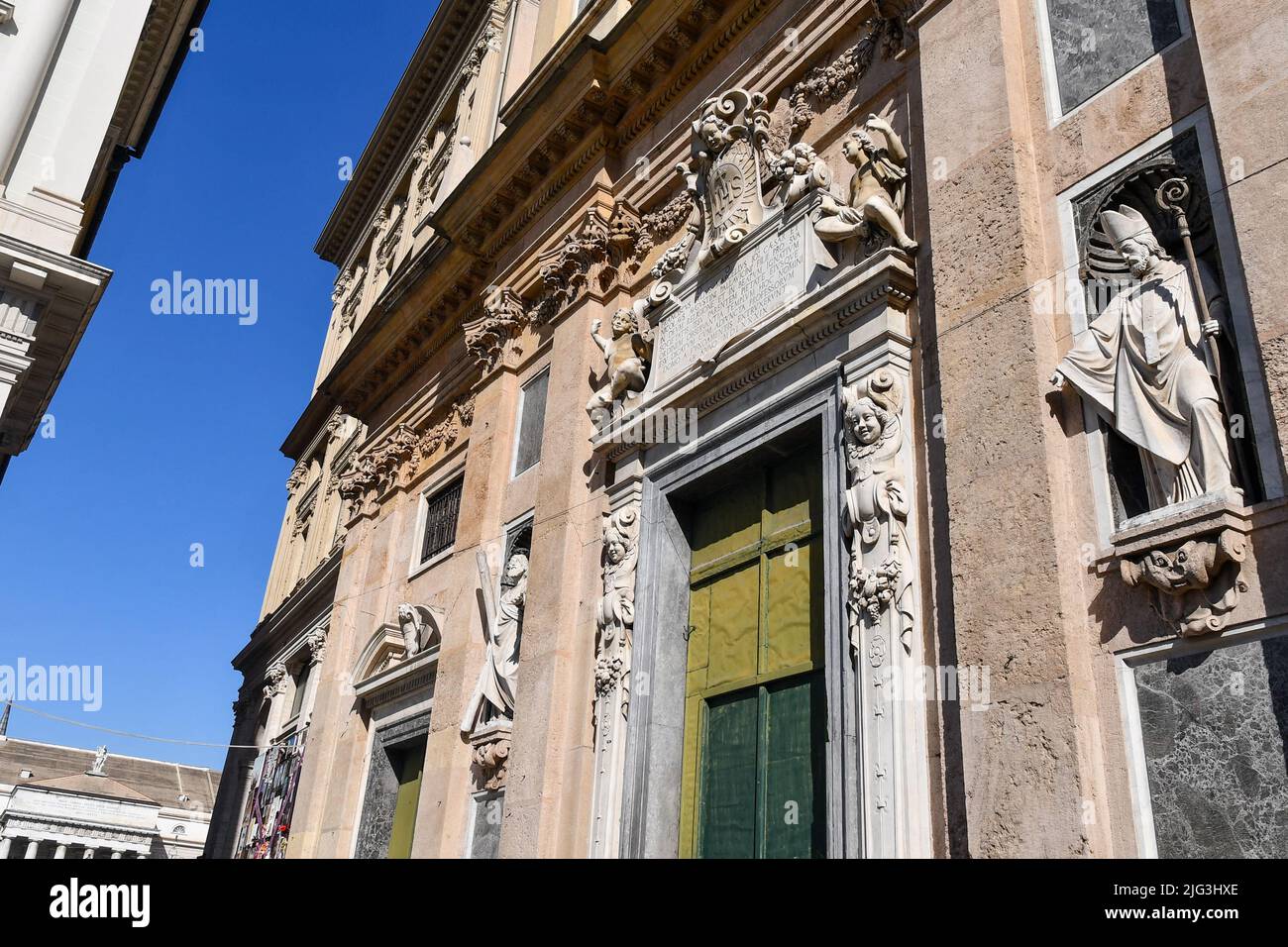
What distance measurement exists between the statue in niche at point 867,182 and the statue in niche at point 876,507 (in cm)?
132

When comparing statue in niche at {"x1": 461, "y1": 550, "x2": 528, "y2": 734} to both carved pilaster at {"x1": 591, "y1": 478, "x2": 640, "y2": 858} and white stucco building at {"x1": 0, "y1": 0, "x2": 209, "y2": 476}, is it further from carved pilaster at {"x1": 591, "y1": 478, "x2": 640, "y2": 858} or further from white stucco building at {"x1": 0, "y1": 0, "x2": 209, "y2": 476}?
white stucco building at {"x1": 0, "y1": 0, "x2": 209, "y2": 476}

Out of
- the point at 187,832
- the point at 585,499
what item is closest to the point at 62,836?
the point at 187,832

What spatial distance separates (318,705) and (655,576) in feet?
27.8

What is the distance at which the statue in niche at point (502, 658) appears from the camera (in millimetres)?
10812

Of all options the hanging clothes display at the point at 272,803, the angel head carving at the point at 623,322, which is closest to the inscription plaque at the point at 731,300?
the angel head carving at the point at 623,322

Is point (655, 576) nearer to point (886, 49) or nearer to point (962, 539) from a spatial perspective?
point (962, 539)

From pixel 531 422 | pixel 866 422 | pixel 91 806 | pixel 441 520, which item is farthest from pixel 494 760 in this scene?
pixel 91 806

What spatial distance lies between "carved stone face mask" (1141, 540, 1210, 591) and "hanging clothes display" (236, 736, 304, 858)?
13205mm

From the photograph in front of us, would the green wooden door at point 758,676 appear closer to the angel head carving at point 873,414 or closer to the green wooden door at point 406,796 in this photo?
the angel head carving at point 873,414

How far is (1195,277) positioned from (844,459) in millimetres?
2701

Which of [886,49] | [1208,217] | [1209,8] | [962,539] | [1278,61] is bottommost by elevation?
[962,539]

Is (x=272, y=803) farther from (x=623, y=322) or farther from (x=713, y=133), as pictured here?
(x=713, y=133)

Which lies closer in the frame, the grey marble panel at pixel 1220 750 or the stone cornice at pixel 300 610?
the grey marble panel at pixel 1220 750
